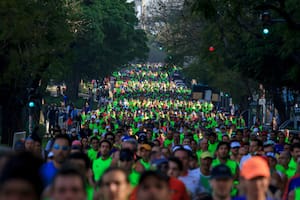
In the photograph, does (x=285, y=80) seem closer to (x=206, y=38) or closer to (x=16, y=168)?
(x=206, y=38)

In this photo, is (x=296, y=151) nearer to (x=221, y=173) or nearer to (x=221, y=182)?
(x=221, y=173)

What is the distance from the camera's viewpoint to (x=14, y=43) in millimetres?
35062

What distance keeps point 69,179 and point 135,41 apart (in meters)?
97.5

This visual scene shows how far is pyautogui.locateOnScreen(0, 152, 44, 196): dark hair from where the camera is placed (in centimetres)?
520

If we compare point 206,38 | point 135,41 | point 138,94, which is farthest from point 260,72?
point 138,94

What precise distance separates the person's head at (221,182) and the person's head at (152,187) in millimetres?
759

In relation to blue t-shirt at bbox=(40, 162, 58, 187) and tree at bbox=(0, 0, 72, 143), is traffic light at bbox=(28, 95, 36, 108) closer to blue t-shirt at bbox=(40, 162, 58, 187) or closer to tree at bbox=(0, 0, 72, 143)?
tree at bbox=(0, 0, 72, 143)

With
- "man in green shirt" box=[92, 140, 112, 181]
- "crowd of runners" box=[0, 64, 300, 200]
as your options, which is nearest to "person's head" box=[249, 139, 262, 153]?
"crowd of runners" box=[0, 64, 300, 200]

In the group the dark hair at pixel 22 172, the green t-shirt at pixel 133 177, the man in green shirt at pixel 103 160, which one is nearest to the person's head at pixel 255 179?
the dark hair at pixel 22 172

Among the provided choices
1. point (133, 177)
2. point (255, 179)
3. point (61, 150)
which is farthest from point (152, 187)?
point (61, 150)

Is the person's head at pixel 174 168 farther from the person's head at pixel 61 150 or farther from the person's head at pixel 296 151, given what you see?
the person's head at pixel 296 151

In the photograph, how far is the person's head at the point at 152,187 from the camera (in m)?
7.61

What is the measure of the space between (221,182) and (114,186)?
3.36 feet

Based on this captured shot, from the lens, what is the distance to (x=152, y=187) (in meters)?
7.75
